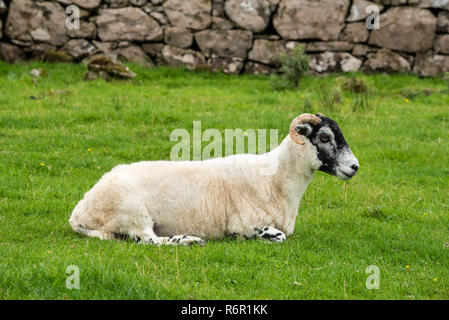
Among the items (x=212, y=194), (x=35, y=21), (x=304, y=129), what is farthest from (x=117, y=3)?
(x=304, y=129)

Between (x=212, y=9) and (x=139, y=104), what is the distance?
6038 mm

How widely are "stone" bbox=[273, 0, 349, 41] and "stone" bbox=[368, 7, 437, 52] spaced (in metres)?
1.18

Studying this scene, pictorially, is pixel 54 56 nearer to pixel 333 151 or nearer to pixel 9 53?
pixel 9 53

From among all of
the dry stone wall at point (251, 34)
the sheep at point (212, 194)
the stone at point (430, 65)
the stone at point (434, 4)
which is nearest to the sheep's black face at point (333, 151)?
the sheep at point (212, 194)

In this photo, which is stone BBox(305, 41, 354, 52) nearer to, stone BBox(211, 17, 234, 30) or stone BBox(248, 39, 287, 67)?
stone BBox(248, 39, 287, 67)

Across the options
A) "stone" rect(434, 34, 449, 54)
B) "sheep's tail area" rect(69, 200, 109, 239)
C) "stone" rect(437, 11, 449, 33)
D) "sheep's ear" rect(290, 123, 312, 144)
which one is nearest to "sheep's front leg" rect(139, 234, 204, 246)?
"sheep's tail area" rect(69, 200, 109, 239)

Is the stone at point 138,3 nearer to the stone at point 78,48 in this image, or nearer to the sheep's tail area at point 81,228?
the stone at point 78,48

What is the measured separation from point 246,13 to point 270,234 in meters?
12.3

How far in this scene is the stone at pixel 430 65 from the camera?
18.0 metres

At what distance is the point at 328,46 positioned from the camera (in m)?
17.9

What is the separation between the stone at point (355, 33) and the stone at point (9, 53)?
31.4 ft

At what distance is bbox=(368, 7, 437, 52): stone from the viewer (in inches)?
695

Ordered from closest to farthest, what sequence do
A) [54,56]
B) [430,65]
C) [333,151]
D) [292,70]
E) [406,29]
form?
[333,151] → [292,70] → [54,56] → [406,29] → [430,65]

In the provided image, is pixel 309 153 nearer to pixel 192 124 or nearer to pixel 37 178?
pixel 37 178
